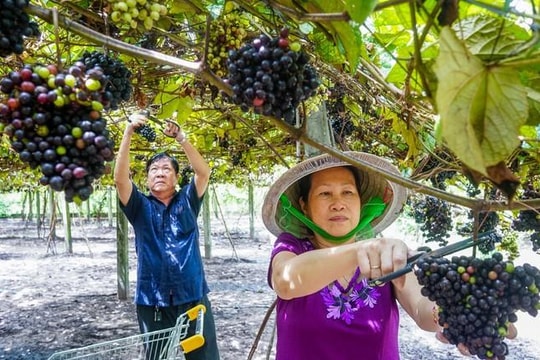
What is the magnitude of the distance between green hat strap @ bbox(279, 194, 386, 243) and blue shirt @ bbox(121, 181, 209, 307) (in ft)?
4.69

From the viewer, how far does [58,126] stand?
0.64 metres

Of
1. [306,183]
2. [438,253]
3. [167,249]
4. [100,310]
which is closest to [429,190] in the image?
[438,253]

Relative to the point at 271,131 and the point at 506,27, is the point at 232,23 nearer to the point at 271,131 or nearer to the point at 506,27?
the point at 506,27

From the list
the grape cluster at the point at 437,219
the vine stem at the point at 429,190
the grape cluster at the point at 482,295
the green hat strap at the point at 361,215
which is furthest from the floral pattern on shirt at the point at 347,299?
the grape cluster at the point at 437,219

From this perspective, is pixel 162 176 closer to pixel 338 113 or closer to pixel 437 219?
pixel 338 113

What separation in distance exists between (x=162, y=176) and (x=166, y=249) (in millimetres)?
443

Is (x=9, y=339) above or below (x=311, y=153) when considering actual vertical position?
below

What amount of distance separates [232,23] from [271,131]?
2.62 m

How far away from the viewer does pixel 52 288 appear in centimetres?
743

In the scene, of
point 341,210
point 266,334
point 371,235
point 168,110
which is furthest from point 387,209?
point 266,334

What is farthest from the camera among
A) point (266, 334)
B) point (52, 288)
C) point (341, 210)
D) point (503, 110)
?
point (52, 288)

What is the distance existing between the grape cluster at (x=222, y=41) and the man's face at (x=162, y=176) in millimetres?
1874

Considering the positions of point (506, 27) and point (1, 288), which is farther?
point (1, 288)

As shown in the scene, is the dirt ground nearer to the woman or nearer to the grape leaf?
the woman
